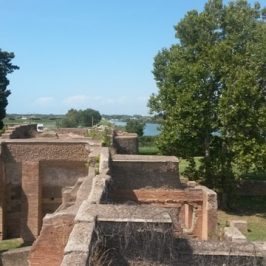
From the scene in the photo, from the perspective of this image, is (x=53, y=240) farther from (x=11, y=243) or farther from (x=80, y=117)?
(x=80, y=117)

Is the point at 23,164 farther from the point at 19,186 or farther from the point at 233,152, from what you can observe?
the point at 233,152

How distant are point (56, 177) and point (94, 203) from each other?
12.7m

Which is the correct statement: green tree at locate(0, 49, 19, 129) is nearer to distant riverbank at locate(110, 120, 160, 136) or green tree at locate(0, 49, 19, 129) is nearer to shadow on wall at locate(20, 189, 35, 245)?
distant riverbank at locate(110, 120, 160, 136)

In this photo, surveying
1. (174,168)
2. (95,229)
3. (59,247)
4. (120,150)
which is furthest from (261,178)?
(95,229)

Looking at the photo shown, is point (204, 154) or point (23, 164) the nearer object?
point (23, 164)

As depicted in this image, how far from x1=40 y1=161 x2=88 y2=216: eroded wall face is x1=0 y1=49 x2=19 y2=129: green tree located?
2268 centimetres

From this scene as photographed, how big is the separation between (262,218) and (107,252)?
62.5 ft

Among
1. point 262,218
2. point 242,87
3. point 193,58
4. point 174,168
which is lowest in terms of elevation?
point 262,218

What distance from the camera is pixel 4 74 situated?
4556cm

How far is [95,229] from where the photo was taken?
734cm

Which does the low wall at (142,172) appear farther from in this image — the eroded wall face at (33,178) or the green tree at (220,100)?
the green tree at (220,100)

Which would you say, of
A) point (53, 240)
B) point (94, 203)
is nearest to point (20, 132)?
point (53, 240)

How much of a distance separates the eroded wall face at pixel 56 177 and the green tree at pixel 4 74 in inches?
893

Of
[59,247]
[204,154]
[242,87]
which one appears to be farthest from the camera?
[204,154]
